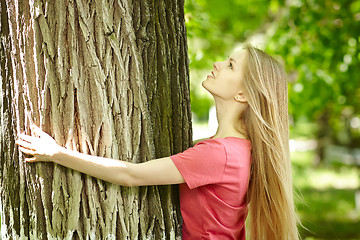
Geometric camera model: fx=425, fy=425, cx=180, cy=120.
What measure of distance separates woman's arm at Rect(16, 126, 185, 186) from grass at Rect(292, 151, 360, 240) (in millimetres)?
4369

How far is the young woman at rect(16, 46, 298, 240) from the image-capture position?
2.18 m

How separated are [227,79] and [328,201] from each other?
27.8 ft

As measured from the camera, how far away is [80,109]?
2.09 metres

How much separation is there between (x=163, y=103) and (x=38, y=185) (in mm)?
775

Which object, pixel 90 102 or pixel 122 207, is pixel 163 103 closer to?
pixel 90 102

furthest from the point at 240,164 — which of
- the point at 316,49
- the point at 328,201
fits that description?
the point at 328,201

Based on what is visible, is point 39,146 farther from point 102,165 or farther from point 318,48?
point 318,48

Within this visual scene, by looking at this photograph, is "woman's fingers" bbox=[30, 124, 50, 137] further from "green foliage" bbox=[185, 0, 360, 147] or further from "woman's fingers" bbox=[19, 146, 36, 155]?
"green foliage" bbox=[185, 0, 360, 147]

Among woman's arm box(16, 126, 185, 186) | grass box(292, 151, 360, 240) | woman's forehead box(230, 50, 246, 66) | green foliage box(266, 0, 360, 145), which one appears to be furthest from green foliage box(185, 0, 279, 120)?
woman's arm box(16, 126, 185, 186)

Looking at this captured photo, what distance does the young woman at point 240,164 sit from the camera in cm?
218

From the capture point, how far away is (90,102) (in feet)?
6.89

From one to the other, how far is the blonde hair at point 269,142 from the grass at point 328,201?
3746mm

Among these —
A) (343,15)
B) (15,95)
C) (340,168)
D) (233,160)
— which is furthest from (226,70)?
(340,168)

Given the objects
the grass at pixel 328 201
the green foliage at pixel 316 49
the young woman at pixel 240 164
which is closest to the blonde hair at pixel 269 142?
the young woman at pixel 240 164
